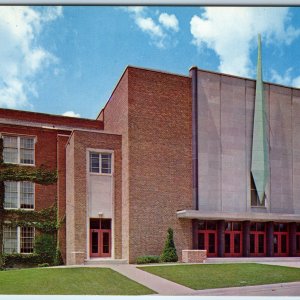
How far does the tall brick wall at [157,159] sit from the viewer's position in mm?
24344

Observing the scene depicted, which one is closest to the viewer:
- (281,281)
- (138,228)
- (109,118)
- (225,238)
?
(281,281)

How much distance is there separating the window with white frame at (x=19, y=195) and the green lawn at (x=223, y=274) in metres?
9.10

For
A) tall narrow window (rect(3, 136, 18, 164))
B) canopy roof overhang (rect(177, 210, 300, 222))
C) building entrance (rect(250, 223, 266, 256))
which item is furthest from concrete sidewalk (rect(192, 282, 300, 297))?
tall narrow window (rect(3, 136, 18, 164))

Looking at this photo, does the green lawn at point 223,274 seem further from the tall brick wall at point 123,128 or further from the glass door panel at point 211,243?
the tall brick wall at point 123,128

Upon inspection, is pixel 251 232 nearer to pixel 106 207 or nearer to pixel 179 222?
pixel 179 222

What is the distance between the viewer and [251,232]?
26.9 m

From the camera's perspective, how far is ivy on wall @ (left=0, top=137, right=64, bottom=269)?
84.6ft

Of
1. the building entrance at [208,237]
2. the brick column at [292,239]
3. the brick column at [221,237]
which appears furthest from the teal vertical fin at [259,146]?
the building entrance at [208,237]

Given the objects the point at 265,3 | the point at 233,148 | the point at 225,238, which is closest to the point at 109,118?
the point at 233,148

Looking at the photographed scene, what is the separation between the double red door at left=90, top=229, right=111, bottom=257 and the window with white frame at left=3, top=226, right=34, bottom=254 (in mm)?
3945

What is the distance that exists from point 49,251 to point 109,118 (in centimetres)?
905

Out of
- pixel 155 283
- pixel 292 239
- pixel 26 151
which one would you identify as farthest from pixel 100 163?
pixel 292 239

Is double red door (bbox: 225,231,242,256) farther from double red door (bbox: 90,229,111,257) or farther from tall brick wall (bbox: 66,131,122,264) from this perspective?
double red door (bbox: 90,229,111,257)

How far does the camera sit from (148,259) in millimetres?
23656
